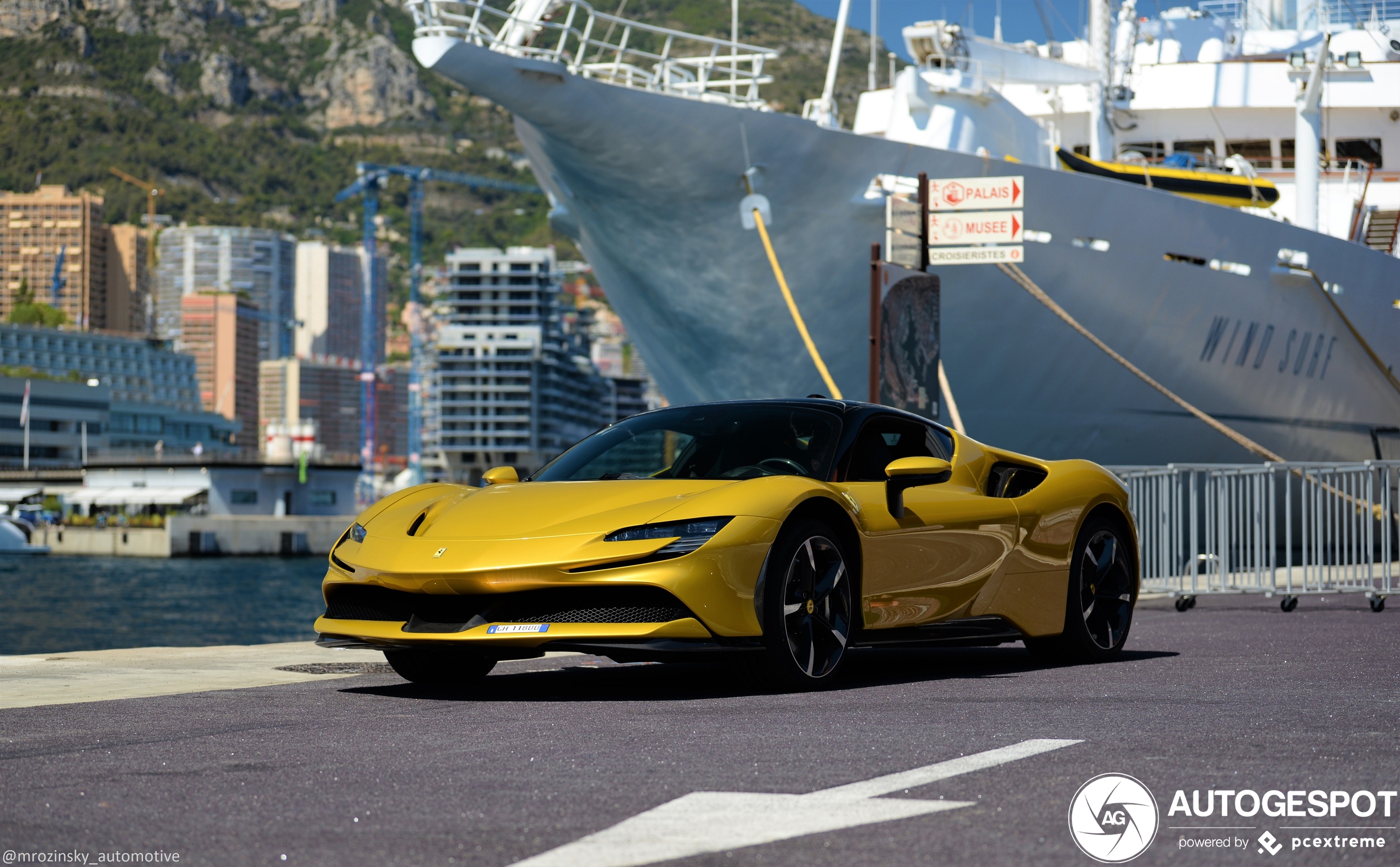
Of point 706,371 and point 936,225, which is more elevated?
point 936,225

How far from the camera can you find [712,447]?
6.43 meters

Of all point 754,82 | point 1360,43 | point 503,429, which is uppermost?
point 1360,43

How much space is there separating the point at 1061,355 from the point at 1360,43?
13.5 meters

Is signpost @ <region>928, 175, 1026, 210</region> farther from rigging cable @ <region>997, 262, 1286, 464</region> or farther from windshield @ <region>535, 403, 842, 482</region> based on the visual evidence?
windshield @ <region>535, 403, 842, 482</region>

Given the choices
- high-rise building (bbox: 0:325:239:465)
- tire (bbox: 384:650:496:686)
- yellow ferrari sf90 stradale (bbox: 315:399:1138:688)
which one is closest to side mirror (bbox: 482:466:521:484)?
yellow ferrari sf90 stradale (bbox: 315:399:1138:688)

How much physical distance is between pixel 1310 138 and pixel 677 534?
76.1 feet

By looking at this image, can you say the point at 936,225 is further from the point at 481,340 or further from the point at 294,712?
the point at 481,340

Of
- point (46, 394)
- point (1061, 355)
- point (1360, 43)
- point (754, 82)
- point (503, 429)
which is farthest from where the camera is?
point (503, 429)

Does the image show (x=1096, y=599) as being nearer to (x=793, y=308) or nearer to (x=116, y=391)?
(x=793, y=308)

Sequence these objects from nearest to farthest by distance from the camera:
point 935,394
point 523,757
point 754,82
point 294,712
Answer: point 523,757 < point 294,712 < point 935,394 < point 754,82

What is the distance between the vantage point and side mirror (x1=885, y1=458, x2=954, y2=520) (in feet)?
20.0

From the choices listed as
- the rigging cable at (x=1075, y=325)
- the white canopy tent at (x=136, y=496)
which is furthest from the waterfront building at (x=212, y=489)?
the rigging cable at (x=1075, y=325)

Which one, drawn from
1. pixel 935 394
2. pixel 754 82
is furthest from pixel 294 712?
pixel 754 82

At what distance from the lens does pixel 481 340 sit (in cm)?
19775
